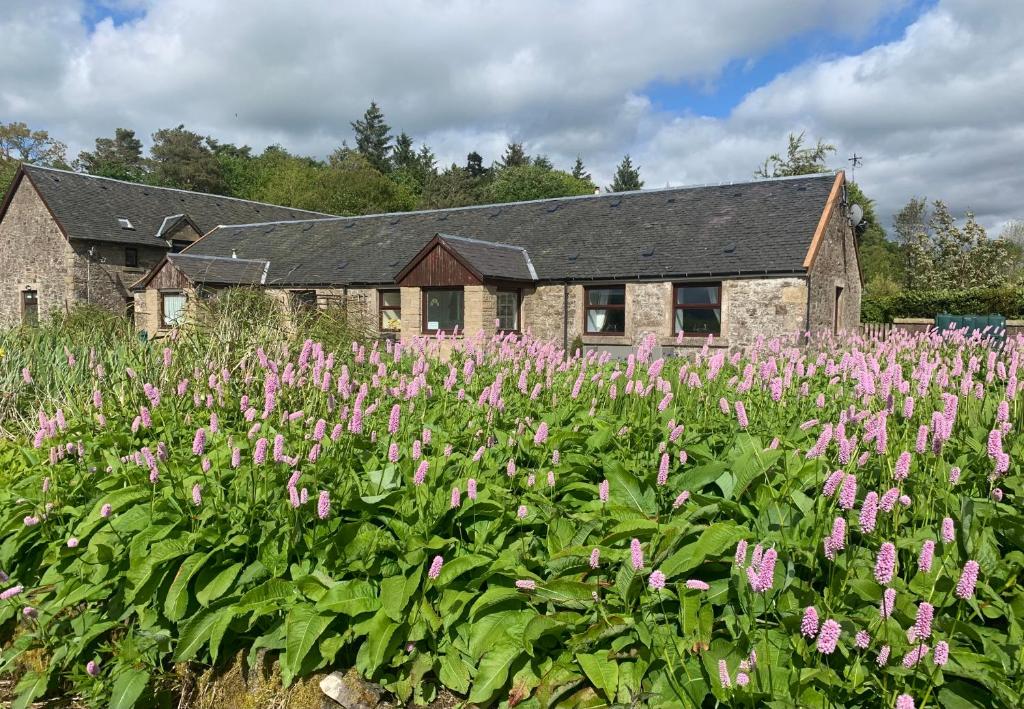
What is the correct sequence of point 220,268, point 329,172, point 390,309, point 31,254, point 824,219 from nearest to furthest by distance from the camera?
point 824,219, point 390,309, point 220,268, point 31,254, point 329,172

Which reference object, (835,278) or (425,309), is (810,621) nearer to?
(425,309)

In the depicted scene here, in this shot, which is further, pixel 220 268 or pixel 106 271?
pixel 106 271

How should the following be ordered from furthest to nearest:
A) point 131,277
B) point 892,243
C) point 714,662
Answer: point 892,243 → point 131,277 → point 714,662

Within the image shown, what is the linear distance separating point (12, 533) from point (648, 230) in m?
20.1

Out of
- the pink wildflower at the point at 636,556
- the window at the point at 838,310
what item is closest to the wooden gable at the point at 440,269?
the window at the point at 838,310

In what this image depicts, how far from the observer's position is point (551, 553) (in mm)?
2732

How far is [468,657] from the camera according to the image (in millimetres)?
2580

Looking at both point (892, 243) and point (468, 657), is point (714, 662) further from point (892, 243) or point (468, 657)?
point (892, 243)

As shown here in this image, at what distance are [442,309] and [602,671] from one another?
2006 cm

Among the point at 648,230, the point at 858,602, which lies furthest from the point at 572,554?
the point at 648,230

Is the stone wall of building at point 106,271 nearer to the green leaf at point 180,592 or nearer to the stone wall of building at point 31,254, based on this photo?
the stone wall of building at point 31,254

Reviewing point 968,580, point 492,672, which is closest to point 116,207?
point 492,672

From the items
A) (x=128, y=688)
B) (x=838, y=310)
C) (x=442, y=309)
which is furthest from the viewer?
(x=442, y=309)

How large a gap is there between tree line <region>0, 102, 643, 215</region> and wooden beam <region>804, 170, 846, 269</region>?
36.9m
